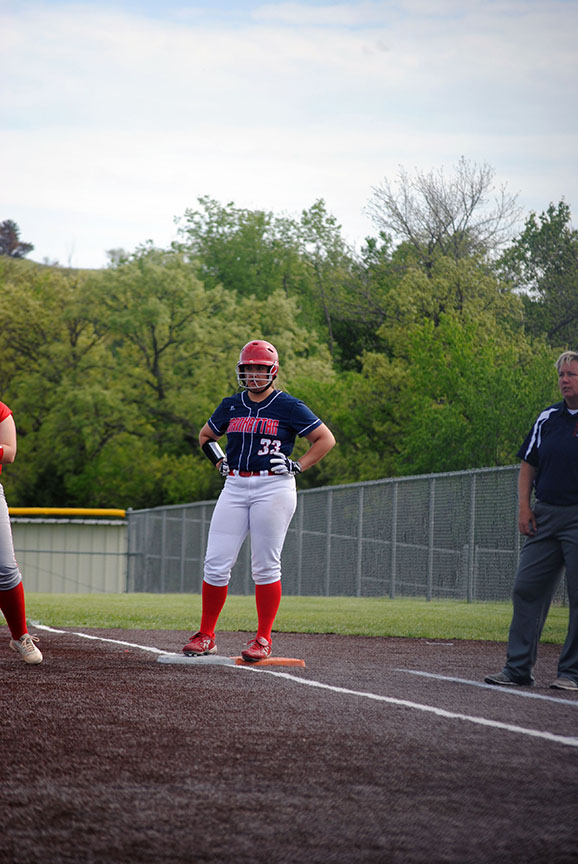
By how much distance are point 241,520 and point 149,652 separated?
1.52 meters

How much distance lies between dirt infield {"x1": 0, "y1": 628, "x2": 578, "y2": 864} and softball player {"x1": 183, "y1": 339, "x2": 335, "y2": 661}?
2.52ft

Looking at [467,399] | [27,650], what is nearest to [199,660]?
[27,650]

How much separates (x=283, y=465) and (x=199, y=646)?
4.26 feet

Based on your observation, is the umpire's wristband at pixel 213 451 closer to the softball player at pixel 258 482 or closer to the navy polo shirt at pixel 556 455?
the softball player at pixel 258 482

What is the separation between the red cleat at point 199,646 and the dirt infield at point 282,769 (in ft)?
1.93

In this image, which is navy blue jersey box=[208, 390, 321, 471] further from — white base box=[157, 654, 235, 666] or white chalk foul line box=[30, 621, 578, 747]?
white chalk foul line box=[30, 621, 578, 747]

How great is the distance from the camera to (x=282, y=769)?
4121mm

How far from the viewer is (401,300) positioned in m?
44.4

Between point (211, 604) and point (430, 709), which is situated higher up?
point (211, 604)

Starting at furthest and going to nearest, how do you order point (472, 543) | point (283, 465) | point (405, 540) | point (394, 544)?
point (394, 544) < point (405, 540) < point (472, 543) < point (283, 465)

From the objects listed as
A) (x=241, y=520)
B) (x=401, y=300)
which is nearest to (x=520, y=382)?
(x=401, y=300)

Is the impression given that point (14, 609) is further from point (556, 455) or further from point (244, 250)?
point (244, 250)

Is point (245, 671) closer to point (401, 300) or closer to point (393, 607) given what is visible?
point (393, 607)

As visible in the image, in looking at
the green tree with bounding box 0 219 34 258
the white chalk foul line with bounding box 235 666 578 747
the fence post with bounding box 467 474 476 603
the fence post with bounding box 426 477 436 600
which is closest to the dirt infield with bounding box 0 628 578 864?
the white chalk foul line with bounding box 235 666 578 747
